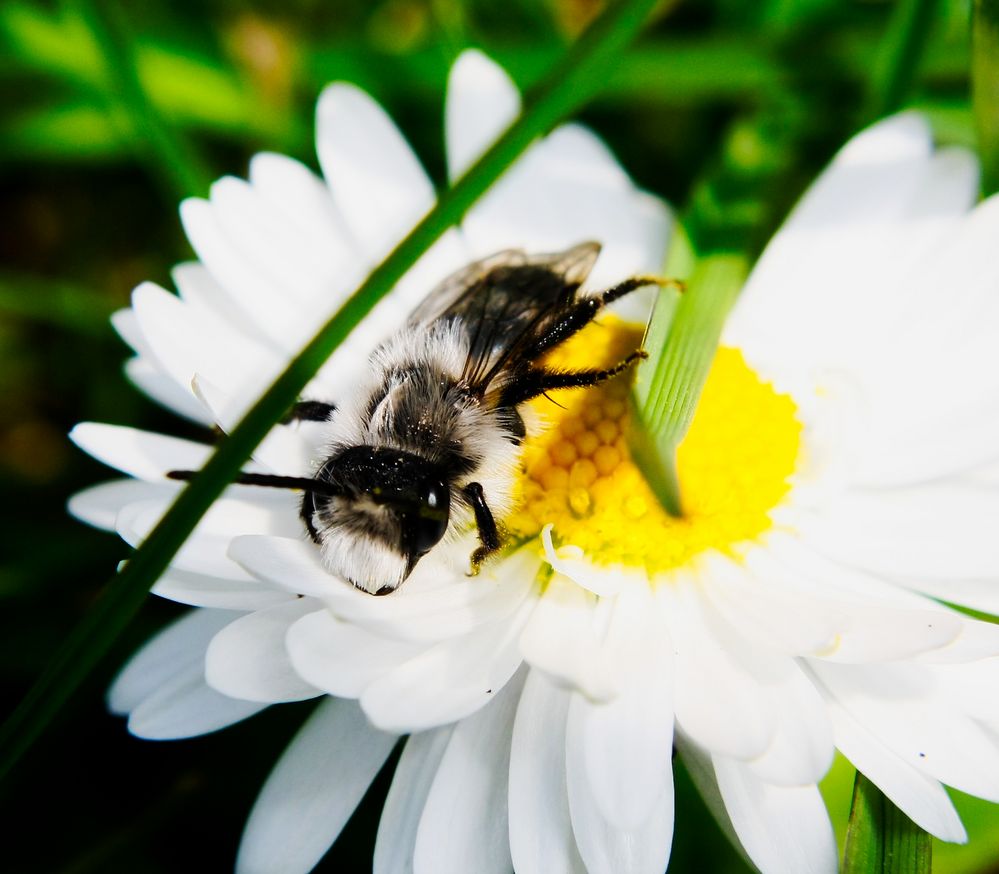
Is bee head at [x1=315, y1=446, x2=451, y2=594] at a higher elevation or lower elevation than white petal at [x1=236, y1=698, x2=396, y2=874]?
higher

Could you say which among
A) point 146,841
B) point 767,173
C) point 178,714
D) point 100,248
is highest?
point 767,173

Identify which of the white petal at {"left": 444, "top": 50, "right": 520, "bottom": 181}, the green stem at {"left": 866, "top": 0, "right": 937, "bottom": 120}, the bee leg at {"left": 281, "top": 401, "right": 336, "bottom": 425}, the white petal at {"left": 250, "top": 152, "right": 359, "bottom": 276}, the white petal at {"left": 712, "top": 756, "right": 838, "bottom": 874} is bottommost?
the white petal at {"left": 712, "top": 756, "right": 838, "bottom": 874}

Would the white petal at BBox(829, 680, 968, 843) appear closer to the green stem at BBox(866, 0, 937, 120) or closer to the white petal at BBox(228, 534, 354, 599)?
the white petal at BBox(228, 534, 354, 599)

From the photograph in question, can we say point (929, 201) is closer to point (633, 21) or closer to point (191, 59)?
point (633, 21)

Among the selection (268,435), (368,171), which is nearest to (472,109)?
(368,171)

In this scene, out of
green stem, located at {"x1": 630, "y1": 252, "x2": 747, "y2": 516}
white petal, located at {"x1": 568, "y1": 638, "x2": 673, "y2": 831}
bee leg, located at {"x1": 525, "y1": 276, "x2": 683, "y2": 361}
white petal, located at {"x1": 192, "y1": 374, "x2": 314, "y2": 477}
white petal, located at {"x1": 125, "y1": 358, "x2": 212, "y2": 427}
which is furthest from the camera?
white petal, located at {"x1": 125, "y1": 358, "x2": 212, "y2": 427}

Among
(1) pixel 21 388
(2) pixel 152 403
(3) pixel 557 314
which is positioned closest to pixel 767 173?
(3) pixel 557 314

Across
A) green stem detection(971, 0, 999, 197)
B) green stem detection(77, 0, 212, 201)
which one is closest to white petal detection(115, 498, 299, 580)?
green stem detection(77, 0, 212, 201)
